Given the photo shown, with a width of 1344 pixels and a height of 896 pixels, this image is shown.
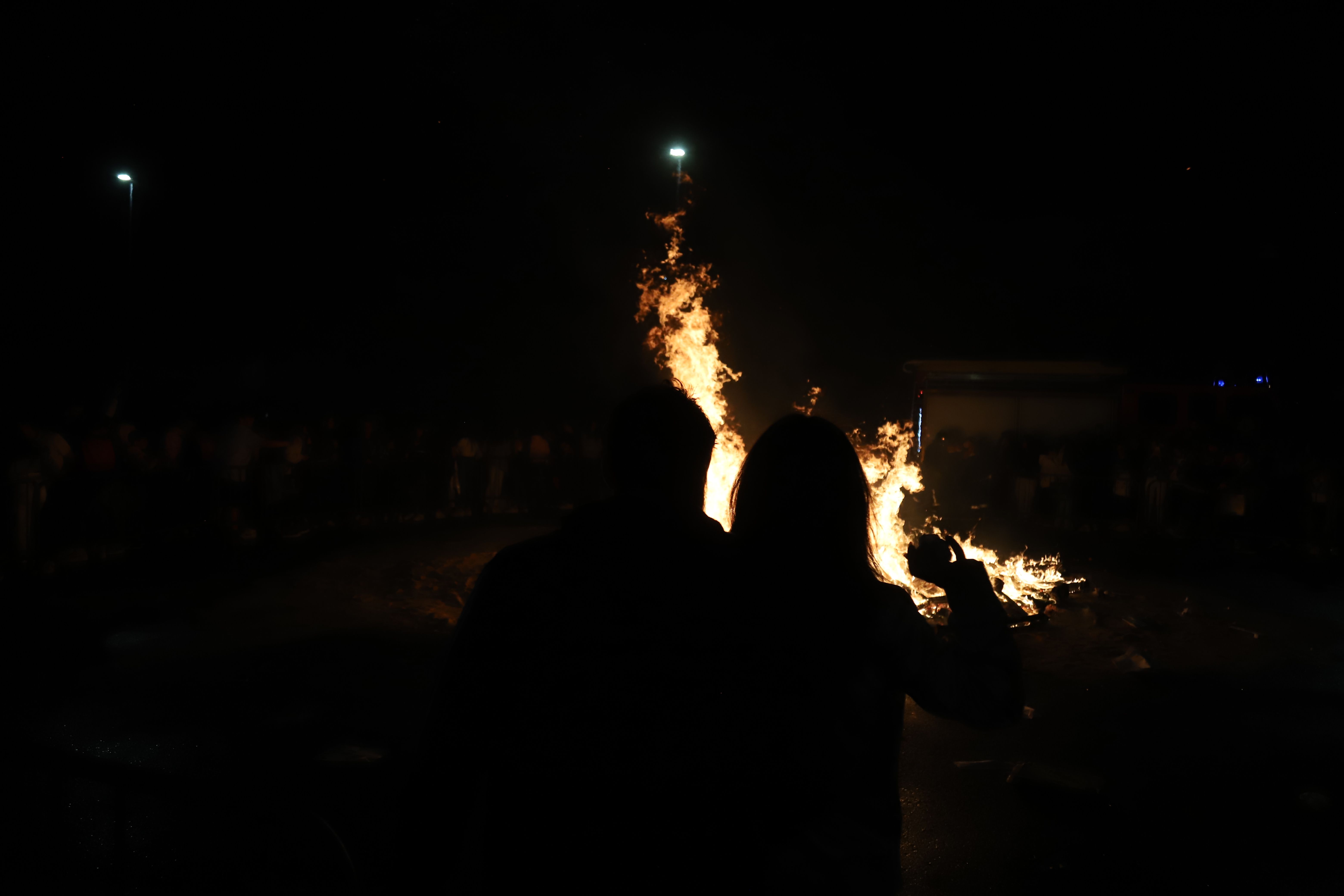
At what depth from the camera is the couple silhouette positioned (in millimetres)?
1531

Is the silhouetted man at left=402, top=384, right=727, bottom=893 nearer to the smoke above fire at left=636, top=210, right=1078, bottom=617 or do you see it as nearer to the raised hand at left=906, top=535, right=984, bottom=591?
the raised hand at left=906, top=535, right=984, bottom=591

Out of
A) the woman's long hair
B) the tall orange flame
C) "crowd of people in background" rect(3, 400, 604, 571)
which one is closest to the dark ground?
the woman's long hair

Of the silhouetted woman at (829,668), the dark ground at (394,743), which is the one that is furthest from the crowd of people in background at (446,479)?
the silhouetted woman at (829,668)

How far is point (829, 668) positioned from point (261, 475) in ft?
47.9

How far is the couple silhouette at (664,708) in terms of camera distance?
153cm

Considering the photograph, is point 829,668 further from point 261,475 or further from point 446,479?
point 446,479

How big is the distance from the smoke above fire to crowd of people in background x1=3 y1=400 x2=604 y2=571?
2529 mm

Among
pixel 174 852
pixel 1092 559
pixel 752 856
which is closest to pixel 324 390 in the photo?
pixel 1092 559

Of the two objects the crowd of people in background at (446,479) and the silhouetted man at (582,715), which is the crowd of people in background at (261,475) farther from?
the silhouetted man at (582,715)

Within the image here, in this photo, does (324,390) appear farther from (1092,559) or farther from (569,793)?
(569,793)

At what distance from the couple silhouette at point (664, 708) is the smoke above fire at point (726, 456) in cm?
813

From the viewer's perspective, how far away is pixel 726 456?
13367 mm

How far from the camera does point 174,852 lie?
4109mm

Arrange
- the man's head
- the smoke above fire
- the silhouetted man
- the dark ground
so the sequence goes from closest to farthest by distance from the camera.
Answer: the silhouetted man → the man's head → the dark ground → the smoke above fire
